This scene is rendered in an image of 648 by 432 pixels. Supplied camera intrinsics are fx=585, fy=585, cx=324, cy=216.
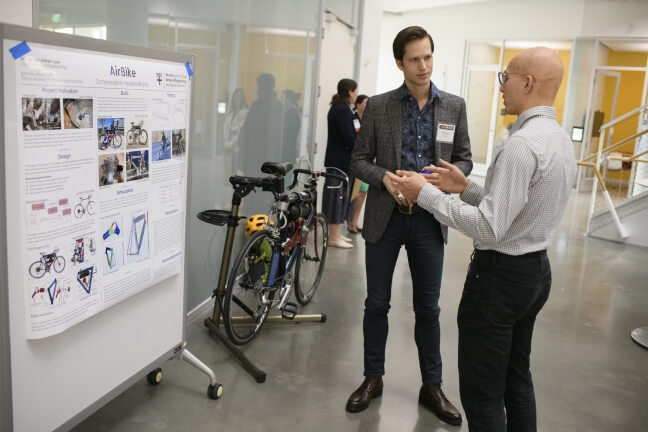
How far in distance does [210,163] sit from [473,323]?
2.19m

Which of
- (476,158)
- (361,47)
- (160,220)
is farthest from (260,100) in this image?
(476,158)

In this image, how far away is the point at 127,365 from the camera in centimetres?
232

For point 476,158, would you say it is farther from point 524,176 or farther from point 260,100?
point 524,176

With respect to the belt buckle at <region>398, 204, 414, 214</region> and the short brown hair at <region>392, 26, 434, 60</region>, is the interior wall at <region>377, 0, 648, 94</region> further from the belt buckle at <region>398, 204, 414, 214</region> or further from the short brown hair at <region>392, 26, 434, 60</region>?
the belt buckle at <region>398, 204, 414, 214</region>

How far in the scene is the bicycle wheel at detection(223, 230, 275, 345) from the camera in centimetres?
325

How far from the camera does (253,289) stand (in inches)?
132

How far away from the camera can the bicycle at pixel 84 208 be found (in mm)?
1867

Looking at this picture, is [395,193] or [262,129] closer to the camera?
[395,193]

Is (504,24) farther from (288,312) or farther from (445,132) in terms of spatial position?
(445,132)

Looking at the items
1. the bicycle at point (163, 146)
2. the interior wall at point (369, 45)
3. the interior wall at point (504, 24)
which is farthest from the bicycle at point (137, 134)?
the interior wall at point (504, 24)

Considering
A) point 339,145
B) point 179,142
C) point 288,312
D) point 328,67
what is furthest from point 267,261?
point 328,67

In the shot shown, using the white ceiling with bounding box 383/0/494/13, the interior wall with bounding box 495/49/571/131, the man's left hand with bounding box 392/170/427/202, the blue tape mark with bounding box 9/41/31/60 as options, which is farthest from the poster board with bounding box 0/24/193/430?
the white ceiling with bounding box 383/0/494/13

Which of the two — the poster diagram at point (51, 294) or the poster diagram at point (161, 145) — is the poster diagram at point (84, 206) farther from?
the poster diagram at point (161, 145)

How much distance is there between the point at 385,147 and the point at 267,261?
3.83ft
